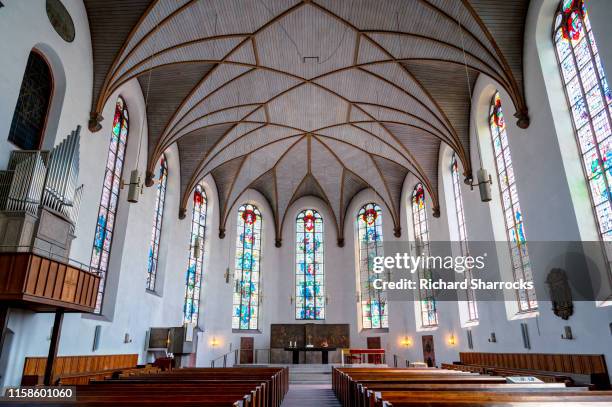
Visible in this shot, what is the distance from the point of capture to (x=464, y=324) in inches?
648

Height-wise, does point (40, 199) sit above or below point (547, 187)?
below

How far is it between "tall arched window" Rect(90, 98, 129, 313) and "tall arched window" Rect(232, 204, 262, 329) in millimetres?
9052

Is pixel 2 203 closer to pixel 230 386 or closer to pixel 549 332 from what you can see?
pixel 230 386

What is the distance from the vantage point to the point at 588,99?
9.84m

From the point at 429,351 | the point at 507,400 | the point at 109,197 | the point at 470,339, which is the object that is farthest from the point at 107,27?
the point at 429,351

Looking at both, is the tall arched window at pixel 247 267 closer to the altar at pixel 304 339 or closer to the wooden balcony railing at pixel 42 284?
the altar at pixel 304 339

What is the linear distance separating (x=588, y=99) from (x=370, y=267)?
15.4 meters

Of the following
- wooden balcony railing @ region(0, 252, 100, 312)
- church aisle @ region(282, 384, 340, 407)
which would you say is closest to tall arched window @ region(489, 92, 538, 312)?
church aisle @ region(282, 384, 340, 407)

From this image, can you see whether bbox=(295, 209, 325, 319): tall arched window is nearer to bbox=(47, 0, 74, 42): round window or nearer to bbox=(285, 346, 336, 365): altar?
bbox=(285, 346, 336, 365): altar

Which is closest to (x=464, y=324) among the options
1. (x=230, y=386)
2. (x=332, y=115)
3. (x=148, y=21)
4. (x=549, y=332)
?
(x=549, y=332)

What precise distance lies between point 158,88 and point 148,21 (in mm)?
3678

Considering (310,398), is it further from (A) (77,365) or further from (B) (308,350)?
(B) (308,350)

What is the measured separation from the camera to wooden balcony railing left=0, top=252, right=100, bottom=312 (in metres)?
7.57

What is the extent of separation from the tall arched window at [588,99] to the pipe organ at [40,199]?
11956mm
